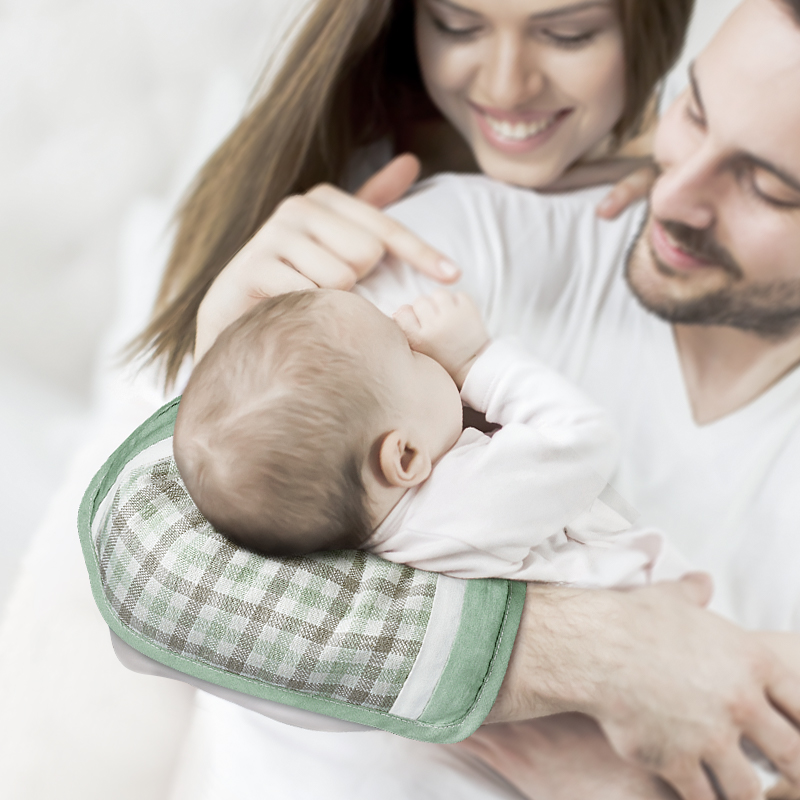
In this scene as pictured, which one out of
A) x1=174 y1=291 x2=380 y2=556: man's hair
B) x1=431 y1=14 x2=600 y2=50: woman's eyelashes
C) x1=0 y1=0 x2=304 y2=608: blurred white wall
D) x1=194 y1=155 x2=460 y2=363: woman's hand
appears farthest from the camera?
x1=0 y1=0 x2=304 y2=608: blurred white wall

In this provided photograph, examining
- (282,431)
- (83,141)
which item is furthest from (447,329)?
(83,141)

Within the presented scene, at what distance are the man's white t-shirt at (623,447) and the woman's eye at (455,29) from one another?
0.16 meters

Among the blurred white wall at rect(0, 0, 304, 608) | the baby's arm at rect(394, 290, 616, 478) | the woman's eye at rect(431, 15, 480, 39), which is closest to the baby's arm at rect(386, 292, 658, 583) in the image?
the baby's arm at rect(394, 290, 616, 478)

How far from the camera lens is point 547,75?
78 cm

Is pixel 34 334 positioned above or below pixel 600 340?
below

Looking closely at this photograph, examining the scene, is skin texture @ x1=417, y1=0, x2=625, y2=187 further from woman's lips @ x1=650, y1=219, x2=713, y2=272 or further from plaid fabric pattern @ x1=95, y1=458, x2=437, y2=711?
plaid fabric pattern @ x1=95, y1=458, x2=437, y2=711

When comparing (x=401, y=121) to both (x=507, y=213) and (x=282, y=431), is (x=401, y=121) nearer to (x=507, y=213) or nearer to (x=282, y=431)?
(x=507, y=213)

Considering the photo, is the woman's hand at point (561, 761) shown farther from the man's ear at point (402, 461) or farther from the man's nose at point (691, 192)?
the man's nose at point (691, 192)

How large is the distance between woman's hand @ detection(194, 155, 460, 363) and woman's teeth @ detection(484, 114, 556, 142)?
17 centimetres

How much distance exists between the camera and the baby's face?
1.80ft

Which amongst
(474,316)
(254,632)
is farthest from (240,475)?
(474,316)

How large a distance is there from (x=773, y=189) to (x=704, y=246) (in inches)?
3.0

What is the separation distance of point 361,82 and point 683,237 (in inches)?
15.5

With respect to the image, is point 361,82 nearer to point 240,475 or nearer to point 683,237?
point 683,237
